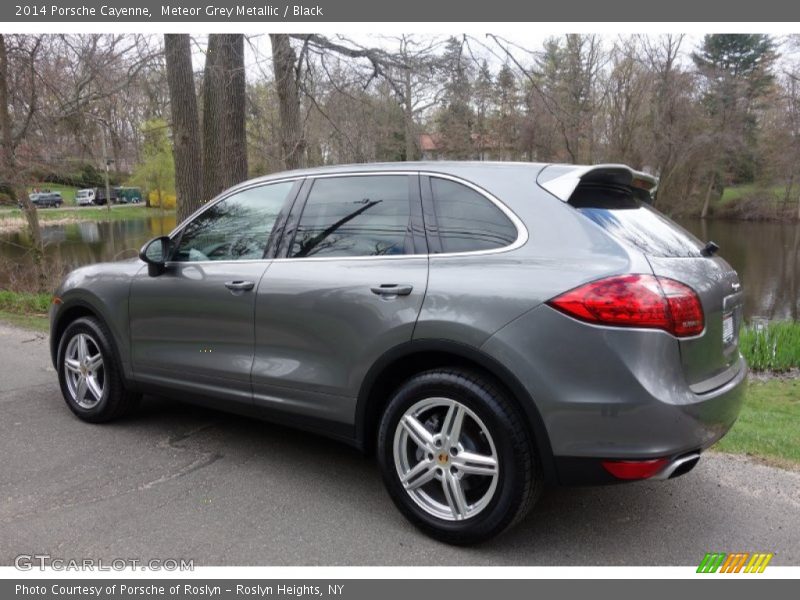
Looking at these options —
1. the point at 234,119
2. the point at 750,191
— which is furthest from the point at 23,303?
the point at 750,191

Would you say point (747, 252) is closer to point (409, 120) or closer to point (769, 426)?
point (409, 120)

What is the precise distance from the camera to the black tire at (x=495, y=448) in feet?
9.16

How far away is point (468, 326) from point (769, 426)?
3747 millimetres

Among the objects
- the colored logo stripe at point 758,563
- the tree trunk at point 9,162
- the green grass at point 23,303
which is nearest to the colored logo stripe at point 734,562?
the colored logo stripe at point 758,563

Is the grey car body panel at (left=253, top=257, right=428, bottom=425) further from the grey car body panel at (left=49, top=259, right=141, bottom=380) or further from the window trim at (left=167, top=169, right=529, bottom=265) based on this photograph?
the grey car body panel at (left=49, top=259, right=141, bottom=380)

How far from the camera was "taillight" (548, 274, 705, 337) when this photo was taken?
2598mm

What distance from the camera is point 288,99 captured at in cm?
1103

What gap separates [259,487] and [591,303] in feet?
7.18

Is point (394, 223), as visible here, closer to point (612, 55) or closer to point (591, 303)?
point (591, 303)

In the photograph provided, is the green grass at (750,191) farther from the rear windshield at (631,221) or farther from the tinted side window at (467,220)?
the tinted side window at (467,220)

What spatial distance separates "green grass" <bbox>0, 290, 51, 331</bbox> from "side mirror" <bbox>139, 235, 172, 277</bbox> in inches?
237

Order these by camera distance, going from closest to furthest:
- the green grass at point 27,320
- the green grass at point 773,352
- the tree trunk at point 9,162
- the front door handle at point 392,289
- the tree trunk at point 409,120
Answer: the front door handle at point 392,289
the green grass at point 773,352
the green grass at point 27,320
the tree trunk at point 409,120
the tree trunk at point 9,162

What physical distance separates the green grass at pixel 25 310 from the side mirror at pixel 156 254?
601 centimetres

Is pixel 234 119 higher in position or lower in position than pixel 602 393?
higher
